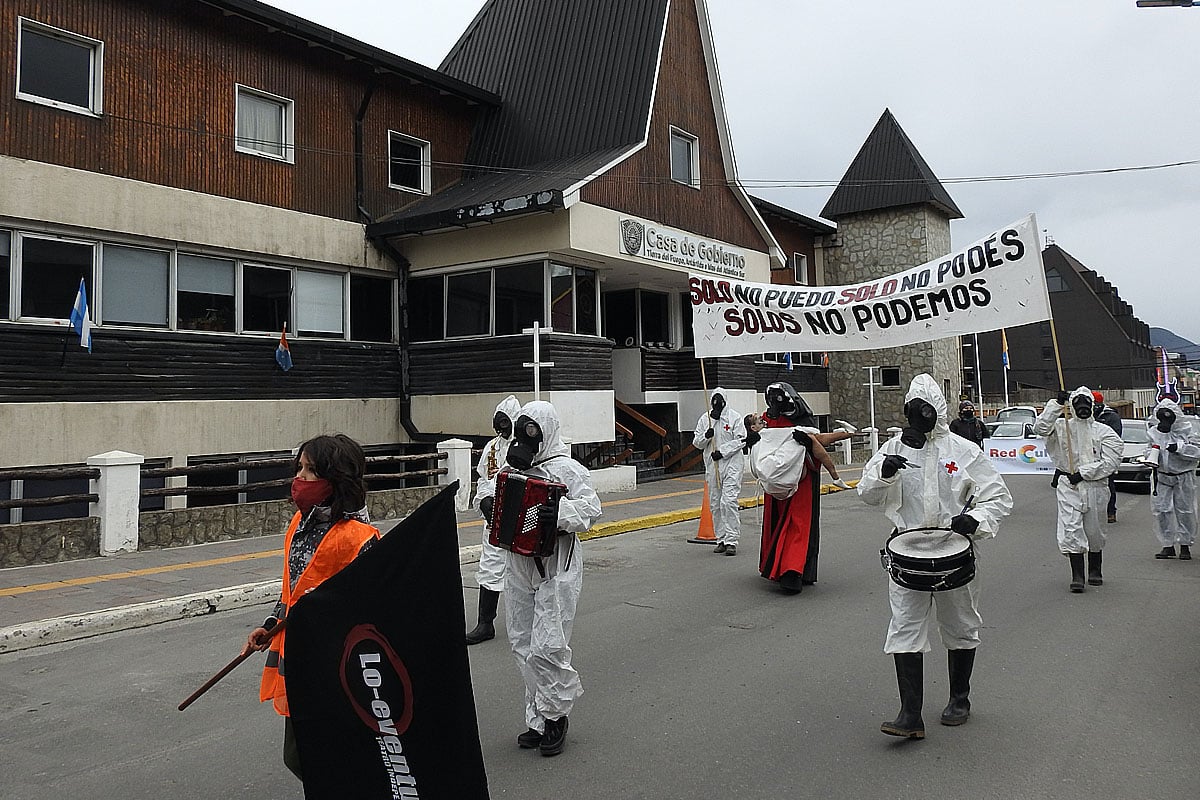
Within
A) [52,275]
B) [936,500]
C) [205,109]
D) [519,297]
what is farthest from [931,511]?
[205,109]

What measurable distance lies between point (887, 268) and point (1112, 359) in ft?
137

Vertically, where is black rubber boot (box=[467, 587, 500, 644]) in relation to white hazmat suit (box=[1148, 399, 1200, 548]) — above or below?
below

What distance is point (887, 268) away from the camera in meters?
30.7

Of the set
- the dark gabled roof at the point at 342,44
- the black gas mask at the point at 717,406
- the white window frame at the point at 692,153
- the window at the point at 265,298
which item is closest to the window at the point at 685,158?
the white window frame at the point at 692,153

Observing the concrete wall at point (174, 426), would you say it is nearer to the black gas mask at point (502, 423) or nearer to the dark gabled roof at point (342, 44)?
the dark gabled roof at point (342, 44)

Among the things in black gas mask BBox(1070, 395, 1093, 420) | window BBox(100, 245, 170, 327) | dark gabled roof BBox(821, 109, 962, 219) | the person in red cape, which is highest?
dark gabled roof BBox(821, 109, 962, 219)

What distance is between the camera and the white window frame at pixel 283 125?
48.7ft

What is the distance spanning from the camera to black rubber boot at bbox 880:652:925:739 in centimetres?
477

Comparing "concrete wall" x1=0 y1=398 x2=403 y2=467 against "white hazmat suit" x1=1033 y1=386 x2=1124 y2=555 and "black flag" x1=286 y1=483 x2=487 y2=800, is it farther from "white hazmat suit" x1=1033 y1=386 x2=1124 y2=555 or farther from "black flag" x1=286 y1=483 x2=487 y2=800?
"black flag" x1=286 y1=483 x2=487 y2=800

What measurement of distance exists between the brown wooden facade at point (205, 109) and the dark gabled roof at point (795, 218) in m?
12.2

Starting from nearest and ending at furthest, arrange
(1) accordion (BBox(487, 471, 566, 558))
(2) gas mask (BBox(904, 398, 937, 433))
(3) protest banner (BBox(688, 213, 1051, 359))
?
(1) accordion (BBox(487, 471, 566, 558)), (2) gas mask (BBox(904, 398, 937, 433)), (3) protest banner (BBox(688, 213, 1051, 359))

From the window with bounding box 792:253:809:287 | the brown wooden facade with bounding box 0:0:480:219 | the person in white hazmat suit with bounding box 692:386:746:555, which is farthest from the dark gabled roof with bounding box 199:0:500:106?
the window with bounding box 792:253:809:287

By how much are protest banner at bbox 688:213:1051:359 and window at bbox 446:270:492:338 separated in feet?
19.0

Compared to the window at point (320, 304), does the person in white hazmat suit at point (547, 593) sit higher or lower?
lower
